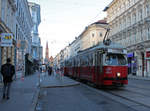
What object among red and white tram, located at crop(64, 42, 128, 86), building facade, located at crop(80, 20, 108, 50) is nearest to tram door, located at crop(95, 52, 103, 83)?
red and white tram, located at crop(64, 42, 128, 86)

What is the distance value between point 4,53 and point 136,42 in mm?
27183

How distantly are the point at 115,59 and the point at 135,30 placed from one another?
27.6m

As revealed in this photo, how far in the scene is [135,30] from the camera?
40.7 metres

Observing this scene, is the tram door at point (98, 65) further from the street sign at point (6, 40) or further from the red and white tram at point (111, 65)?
the street sign at point (6, 40)

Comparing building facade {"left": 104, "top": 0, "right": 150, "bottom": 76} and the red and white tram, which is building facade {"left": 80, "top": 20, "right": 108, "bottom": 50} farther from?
the red and white tram

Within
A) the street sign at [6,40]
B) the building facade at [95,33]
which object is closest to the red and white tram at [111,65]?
the street sign at [6,40]

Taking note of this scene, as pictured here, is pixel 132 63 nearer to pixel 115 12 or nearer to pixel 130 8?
pixel 130 8

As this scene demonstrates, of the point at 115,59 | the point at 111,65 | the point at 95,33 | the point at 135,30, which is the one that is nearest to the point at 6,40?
the point at 111,65

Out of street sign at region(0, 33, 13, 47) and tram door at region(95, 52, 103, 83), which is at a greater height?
street sign at region(0, 33, 13, 47)

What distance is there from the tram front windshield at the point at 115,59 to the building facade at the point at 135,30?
2227 cm

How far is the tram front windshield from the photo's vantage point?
A: 48.0 feet

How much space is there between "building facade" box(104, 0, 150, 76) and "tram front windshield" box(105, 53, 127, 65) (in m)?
22.3

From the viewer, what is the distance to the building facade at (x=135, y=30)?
36.9 meters

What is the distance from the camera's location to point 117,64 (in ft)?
48.0
